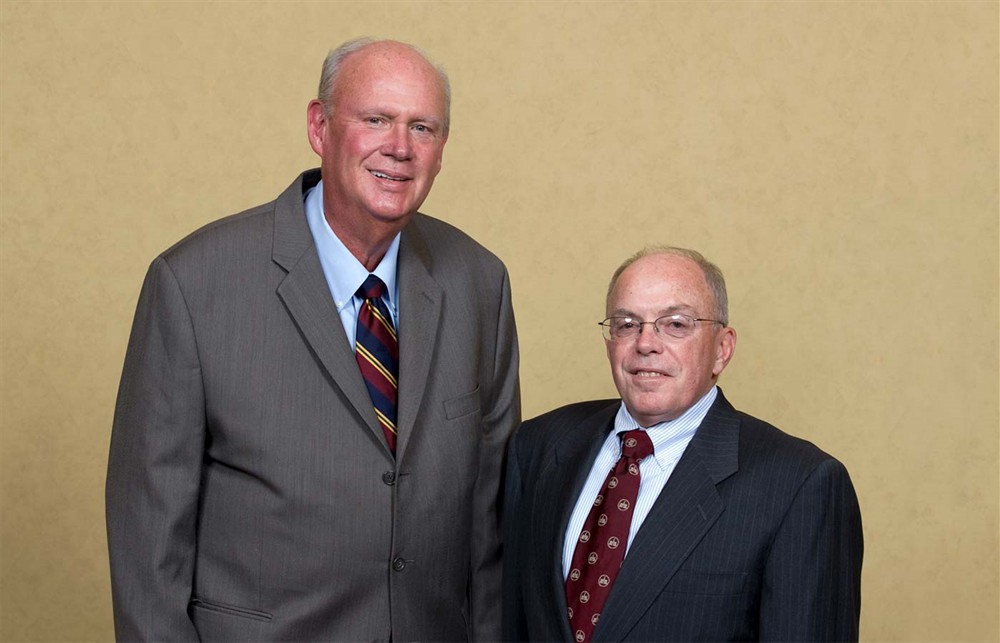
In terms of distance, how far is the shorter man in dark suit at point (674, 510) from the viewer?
6.66ft

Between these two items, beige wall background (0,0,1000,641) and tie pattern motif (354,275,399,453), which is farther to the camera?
beige wall background (0,0,1000,641)

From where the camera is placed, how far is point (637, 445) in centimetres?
222

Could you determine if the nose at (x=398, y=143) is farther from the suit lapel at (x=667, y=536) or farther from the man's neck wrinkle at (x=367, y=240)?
the suit lapel at (x=667, y=536)

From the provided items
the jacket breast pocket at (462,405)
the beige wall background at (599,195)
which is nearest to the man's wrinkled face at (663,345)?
the jacket breast pocket at (462,405)

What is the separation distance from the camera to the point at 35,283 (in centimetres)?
388

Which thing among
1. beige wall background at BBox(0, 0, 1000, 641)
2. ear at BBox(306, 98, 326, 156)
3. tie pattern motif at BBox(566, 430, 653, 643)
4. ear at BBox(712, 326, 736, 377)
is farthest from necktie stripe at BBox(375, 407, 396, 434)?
beige wall background at BBox(0, 0, 1000, 641)

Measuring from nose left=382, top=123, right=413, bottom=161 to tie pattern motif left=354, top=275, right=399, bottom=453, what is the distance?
236 mm

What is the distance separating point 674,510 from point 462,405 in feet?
1.49

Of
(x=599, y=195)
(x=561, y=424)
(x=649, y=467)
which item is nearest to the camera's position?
(x=649, y=467)

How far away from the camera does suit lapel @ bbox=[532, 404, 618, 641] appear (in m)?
2.18

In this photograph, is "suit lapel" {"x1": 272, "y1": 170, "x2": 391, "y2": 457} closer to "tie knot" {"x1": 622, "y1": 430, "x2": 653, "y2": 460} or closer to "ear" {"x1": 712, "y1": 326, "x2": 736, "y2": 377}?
"tie knot" {"x1": 622, "y1": 430, "x2": 653, "y2": 460}

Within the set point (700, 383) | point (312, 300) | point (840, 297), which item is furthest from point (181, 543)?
point (840, 297)

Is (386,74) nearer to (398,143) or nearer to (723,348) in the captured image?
(398,143)

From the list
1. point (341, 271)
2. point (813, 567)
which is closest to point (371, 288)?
point (341, 271)
